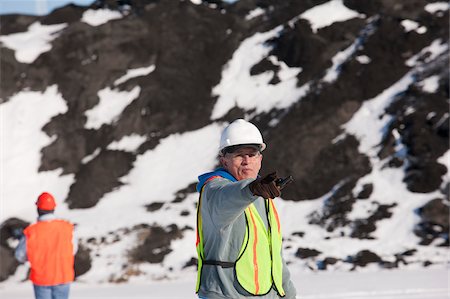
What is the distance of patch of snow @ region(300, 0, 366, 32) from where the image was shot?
3928 centimetres

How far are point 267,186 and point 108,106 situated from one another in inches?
1399

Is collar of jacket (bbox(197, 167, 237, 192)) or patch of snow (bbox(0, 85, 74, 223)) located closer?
collar of jacket (bbox(197, 167, 237, 192))

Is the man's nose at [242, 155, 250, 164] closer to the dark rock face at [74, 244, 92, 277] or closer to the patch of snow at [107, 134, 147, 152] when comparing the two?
the dark rock face at [74, 244, 92, 277]

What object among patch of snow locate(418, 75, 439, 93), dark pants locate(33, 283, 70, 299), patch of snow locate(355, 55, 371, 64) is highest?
dark pants locate(33, 283, 70, 299)

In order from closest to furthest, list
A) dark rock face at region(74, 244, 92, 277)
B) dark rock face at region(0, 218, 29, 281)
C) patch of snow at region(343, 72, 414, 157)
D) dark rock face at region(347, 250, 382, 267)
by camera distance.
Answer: dark rock face at region(347, 250, 382, 267) < dark rock face at region(74, 244, 92, 277) < dark rock face at region(0, 218, 29, 281) < patch of snow at region(343, 72, 414, 157)

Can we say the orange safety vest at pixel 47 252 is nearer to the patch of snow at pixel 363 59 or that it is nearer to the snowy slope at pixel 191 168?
the snowy slope at pixel 191 168

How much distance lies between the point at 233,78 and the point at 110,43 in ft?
29.0

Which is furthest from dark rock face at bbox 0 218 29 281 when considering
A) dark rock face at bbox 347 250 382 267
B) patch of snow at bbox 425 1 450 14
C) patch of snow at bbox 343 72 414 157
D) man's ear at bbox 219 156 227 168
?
patch of snow at bbox 425 1 450 14

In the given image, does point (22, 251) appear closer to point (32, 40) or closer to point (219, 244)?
point (219, 244)

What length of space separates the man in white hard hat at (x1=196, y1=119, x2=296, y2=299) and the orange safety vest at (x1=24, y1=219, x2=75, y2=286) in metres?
3.60

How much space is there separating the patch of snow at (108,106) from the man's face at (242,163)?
33.5 metres

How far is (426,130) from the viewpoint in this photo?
87.3ft

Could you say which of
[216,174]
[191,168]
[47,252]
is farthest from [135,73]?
[216,174]

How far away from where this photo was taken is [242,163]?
300 cm
